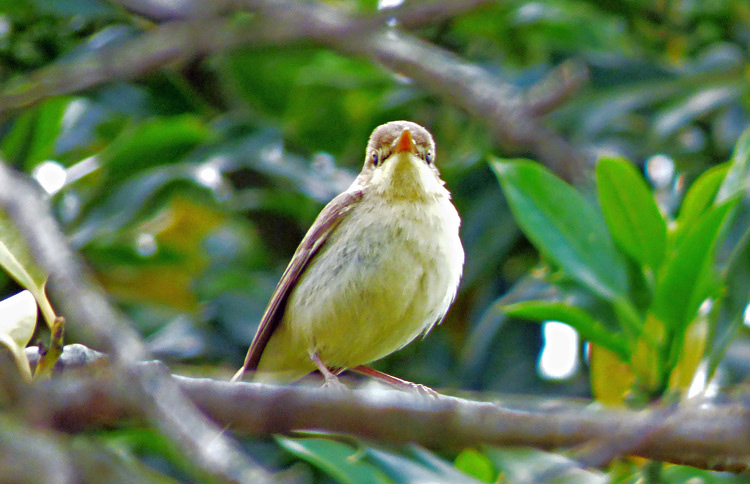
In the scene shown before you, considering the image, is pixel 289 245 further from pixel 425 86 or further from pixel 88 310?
pixel 88 310

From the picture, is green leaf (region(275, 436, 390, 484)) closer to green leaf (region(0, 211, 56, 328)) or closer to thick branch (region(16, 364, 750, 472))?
green leaf (region(0, 211, 56, 328))

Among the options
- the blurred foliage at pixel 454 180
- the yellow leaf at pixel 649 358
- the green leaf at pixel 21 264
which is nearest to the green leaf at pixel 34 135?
the blurred foliage at pixel 454 180

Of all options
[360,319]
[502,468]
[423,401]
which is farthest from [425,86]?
[423,401]

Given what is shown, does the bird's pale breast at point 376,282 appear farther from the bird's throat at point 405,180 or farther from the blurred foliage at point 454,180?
the blurred foliage at point 454,180

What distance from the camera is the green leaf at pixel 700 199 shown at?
3.19 metres

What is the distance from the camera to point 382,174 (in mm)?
3879

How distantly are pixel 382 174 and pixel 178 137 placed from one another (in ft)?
3.65

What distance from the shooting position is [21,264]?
2080mm

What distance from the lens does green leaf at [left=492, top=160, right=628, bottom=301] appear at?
3.14 meters

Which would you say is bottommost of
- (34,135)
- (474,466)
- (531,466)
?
(474,466)

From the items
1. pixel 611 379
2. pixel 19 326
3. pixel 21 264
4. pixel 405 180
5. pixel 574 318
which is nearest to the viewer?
pixel 19 326

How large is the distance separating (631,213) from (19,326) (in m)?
2.06

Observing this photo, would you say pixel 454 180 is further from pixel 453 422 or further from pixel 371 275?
pixel 453 422

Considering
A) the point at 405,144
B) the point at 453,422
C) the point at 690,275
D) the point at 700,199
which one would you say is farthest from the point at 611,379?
the point at 453,422
